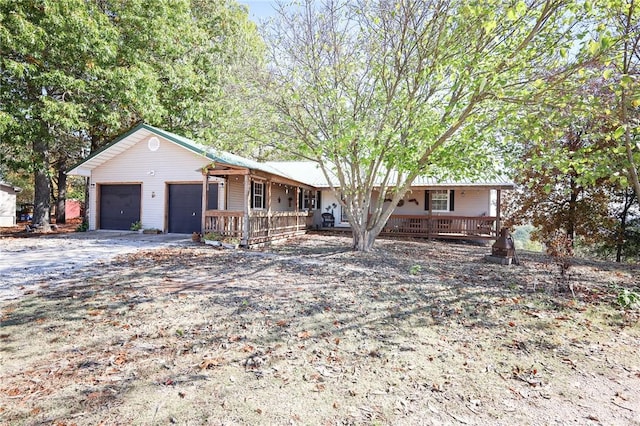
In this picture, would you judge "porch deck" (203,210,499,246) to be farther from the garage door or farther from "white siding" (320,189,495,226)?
the garage door

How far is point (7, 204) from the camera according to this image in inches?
784

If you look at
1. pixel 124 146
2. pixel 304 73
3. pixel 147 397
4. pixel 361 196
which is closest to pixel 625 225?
pixel 361 196

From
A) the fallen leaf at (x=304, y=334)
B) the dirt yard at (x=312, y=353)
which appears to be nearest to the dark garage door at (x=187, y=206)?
the dirt yard at (x=312, y=353)

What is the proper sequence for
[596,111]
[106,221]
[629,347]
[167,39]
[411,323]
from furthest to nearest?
[167,39] < [106,221] < [596,111] < [411,323] < [629,347]

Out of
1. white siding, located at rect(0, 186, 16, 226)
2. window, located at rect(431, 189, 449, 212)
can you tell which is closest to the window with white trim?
window, located at rect(431, 189, 449, 212)

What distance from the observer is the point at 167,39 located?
55.2ft

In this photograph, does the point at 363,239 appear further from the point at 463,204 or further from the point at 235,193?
the point at 463,204

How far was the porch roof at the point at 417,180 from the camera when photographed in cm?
1451

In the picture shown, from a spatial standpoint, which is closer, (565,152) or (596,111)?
(596,111)

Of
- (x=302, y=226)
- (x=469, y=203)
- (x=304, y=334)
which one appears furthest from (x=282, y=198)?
(x=304, y=334)

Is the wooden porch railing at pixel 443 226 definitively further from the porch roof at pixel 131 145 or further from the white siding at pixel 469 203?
the porch roof at pixel 131 145

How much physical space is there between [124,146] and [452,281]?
14372mm

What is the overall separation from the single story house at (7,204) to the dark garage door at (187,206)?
44.5ft

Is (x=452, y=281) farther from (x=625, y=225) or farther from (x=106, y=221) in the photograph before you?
(x=106, y=221)
